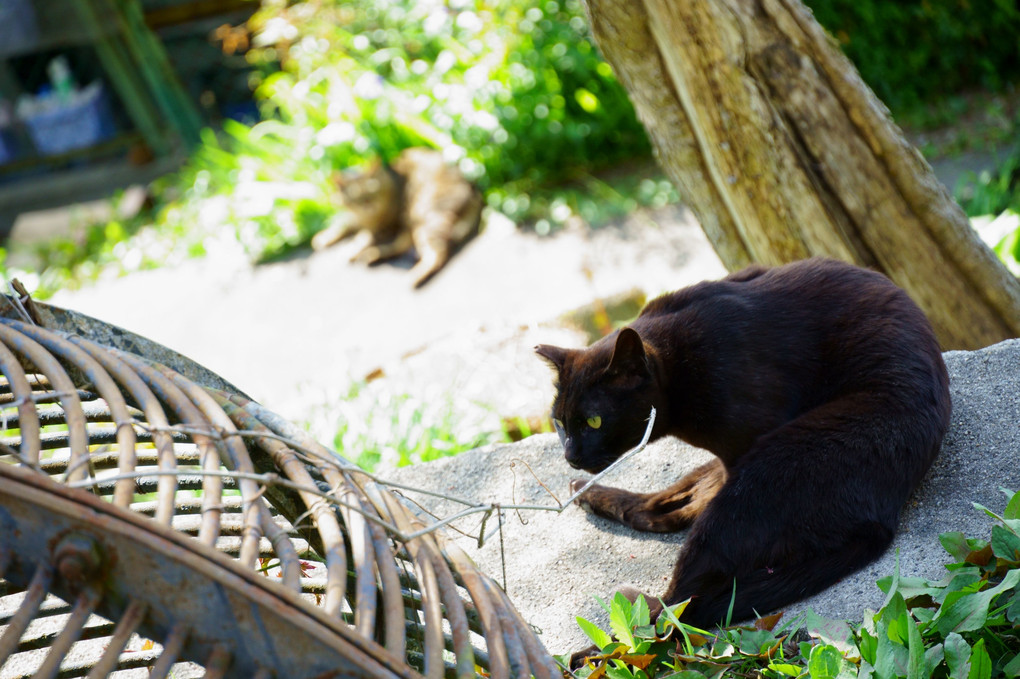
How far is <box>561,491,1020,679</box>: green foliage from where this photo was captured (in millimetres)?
1519

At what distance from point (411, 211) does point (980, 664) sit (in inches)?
252

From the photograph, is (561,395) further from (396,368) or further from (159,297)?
(159,297)

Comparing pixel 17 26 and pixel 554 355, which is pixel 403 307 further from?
pixel 17 26

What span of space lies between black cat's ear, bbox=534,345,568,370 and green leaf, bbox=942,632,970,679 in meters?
1.19

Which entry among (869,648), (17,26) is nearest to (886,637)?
(869,648)

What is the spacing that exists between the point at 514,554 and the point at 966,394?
1378 millimetres

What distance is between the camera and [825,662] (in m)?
1.57

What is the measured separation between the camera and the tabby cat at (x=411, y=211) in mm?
7074

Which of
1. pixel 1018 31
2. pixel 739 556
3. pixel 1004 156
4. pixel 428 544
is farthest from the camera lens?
pixel 1018 31

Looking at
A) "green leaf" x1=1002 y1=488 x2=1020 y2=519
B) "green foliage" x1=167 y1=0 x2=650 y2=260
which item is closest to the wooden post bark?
"green leaf" x1=1002 y1=488 x2=1020 y2=519

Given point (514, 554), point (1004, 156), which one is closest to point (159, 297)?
point (514, 554)

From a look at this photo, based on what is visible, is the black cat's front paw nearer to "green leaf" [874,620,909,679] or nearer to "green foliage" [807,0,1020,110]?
"green leaf" [874,620,909,679]

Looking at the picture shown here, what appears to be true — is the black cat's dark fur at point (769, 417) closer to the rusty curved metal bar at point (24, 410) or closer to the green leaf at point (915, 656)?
the green leaf at point (915, 656)

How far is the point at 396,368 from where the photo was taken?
16.4 ft
